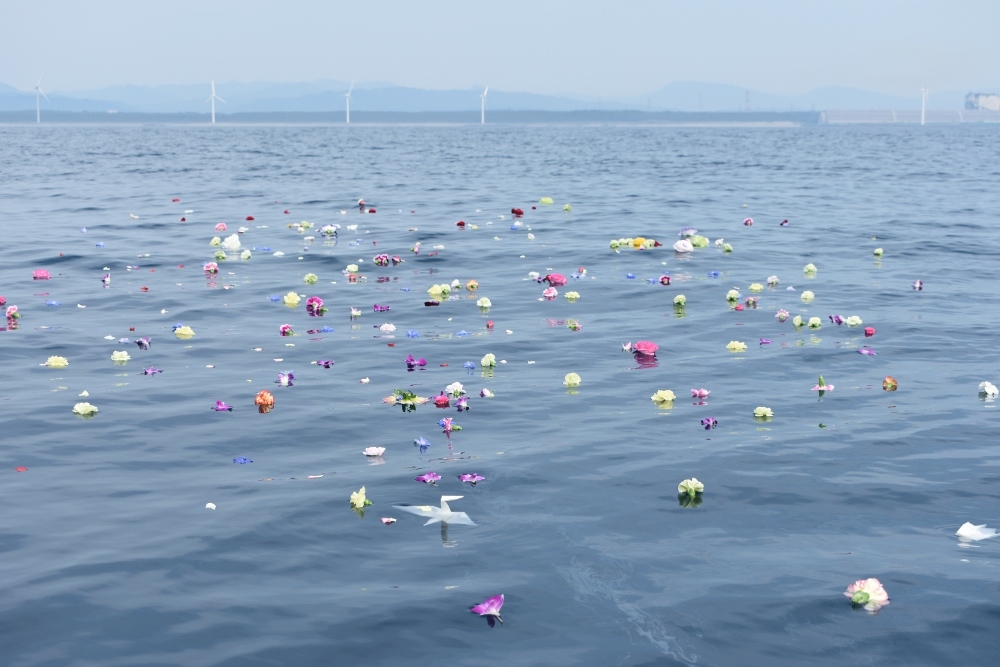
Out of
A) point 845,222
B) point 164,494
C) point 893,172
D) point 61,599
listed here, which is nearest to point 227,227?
point 845,222

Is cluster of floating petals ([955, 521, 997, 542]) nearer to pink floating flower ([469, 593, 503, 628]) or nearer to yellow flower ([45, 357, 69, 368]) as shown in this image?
pink floating flower ([469, 593, 503, 628])

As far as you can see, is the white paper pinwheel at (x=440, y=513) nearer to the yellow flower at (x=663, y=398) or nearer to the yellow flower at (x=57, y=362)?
the yellow flower at (x=663, y=398)

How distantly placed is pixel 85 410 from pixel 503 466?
4.82m

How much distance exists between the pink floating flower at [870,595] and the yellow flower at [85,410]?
804cm

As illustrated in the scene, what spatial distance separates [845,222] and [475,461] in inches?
911

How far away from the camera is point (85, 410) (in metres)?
10.7

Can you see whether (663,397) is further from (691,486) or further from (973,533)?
(973,533)

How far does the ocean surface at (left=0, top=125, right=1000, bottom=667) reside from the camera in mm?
6383

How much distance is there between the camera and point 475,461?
9.31 metres

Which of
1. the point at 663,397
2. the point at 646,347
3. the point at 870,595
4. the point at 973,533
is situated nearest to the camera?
the point at 870,595

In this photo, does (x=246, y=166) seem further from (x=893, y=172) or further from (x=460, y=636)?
(x=460, y=636)

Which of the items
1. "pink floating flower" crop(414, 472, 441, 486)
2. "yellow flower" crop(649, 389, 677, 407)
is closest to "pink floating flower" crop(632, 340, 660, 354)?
"yellow flower" crop(649, 389, 677, 407)

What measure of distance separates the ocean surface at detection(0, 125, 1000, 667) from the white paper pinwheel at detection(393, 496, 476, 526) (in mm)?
115

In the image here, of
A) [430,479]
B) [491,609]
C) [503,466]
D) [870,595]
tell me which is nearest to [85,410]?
[430,479]
